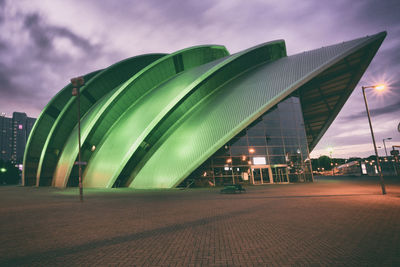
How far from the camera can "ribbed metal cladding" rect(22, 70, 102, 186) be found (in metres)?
33.3

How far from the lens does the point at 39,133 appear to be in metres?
34.2

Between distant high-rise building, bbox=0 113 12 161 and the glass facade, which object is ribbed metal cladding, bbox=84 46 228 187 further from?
distant high-rise building, bbox=0 113 12 161

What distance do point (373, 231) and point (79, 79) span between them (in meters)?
18.6

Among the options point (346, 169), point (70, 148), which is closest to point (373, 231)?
point (70, 148)

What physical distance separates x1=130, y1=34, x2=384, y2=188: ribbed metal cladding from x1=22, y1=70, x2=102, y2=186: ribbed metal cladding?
21562mm

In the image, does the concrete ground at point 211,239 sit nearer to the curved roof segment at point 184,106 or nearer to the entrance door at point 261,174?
the curved roof segment at point 184,106

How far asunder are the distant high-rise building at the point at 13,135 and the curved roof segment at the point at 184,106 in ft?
522

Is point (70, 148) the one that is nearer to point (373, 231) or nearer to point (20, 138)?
point (373, 231)

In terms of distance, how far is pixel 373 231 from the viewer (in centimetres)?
562

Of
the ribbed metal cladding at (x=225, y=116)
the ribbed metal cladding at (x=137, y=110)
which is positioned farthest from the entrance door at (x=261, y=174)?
the ribbed metal cladding at (x=137, y=110)

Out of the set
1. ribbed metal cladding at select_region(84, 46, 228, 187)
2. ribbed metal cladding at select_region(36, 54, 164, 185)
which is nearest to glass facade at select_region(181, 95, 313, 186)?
ribbed metal cladding at select_region(84, 46, 228, 187)

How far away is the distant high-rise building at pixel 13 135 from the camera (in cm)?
14588

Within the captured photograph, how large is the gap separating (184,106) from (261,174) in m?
12.7

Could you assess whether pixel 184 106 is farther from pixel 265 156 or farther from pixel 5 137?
pixel 5 137
